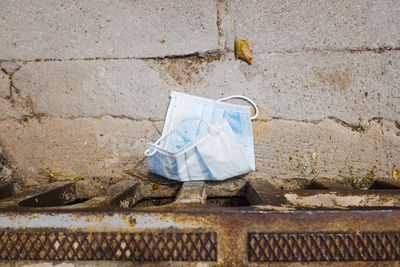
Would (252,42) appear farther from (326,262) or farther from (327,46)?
(326,262)

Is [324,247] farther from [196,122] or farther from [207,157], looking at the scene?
[196,122]

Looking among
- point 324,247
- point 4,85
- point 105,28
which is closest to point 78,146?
point 4,85

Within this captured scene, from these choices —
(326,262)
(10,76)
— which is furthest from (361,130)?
(10,76)

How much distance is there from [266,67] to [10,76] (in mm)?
2197

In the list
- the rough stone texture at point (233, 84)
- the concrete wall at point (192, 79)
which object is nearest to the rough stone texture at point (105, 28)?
the concrete wall at point (192, 79)

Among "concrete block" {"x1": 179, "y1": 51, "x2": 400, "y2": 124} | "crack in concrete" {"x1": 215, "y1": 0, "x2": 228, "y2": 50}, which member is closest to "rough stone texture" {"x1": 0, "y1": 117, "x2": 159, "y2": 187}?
"concrete block" {"x1": 179, "y1": 51, "x2": 400, "y2": 124}

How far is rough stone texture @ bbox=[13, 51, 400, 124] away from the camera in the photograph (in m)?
2.00

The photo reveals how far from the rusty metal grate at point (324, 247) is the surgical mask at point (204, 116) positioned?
762 mm

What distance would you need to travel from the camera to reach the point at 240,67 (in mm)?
2029

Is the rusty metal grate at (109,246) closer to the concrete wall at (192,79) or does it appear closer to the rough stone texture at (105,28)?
the concrete wall at (192,79)

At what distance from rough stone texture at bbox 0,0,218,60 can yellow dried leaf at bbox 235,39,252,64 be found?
182 millimetres

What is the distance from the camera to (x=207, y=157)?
1.70m

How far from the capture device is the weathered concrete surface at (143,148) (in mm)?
1979

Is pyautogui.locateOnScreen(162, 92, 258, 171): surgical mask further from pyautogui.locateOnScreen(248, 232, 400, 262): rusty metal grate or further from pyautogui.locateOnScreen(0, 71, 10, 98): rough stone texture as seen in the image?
pyautogui.locateOnScreen(0, 71, 10, 98): rough stone texture
